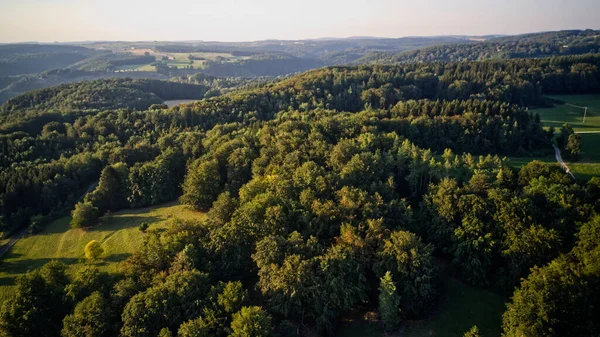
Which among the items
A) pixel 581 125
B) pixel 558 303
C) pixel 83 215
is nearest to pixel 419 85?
pixel 581 125

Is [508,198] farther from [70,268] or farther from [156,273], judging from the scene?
[70,268]

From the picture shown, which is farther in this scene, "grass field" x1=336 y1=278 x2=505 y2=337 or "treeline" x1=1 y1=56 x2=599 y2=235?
"treeline" x1=1 y1=56 x2=599 y2=235

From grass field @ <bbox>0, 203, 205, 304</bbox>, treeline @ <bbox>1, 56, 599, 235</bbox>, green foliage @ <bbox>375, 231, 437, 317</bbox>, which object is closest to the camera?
green foliage @ <bbox>375, 231, 437, 317</bbox>

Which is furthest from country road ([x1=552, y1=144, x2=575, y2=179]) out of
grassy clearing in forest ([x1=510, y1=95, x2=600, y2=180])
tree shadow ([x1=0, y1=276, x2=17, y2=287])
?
tree shadow ([x1=0, y1=276, x2=17, y2=287])

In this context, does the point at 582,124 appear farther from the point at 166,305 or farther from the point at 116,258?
the point at 116,258

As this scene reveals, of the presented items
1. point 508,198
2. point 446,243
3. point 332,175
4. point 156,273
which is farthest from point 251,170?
point 508,198

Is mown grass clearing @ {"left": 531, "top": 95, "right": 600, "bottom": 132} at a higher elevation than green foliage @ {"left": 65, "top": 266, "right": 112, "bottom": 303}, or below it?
higher

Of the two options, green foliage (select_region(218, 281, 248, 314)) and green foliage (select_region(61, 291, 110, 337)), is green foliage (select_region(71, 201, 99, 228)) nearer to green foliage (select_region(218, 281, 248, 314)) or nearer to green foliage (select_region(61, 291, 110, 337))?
green foliage (select_region(61, 291, 110, 337))
